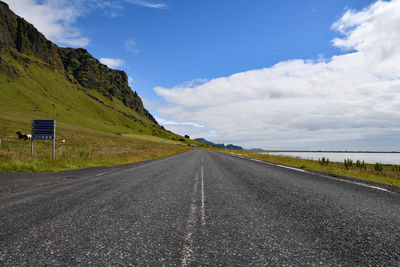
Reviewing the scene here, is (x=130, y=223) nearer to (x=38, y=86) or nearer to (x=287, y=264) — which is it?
(x=287, y=264)

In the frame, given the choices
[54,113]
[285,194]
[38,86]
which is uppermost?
[38,86]

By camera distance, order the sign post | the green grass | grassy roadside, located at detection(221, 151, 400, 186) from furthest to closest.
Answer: the sign post, the green grass, grassy roadside, located at detection(221, 151, 400, 186)

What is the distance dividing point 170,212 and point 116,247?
1946mm

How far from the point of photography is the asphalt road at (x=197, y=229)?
10.4 ft

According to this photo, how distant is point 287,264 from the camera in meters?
3.01

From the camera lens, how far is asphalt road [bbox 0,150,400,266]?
3162mm

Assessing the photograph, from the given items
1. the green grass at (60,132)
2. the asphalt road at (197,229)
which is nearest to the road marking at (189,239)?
the asphalt road at (197,229)

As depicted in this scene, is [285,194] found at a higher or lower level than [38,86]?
lower

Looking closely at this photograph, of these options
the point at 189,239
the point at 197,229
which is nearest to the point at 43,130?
the point at 197,229

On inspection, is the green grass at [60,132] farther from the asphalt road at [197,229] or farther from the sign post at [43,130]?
the asphalt road at [197,229]

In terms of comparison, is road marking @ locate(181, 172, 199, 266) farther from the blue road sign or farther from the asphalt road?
the blue road sign

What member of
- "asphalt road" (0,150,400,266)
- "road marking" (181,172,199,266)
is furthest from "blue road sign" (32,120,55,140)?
"road marking" (181,172,199,266)

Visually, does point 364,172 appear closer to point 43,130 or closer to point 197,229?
point 197,229

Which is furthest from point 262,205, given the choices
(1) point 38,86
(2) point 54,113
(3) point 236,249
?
(1) point 38,86
